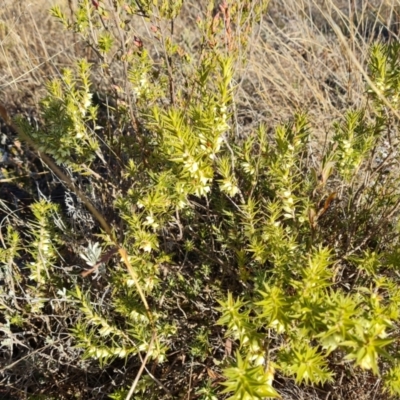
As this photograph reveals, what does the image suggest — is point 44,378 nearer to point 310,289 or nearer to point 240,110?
point 310,289

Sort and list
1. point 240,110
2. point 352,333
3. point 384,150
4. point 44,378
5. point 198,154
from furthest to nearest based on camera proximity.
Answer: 1. point 240,110
2. point 384,150
3. point 44,378
4. point 198,154
5. point 352,333

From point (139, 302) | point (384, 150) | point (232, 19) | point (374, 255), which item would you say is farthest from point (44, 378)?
point (384, 150)

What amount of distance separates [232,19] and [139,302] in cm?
98

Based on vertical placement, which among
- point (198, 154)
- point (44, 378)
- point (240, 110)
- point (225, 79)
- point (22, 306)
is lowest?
point (44, 378)

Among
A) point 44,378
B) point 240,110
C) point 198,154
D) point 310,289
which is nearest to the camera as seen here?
point 310,289

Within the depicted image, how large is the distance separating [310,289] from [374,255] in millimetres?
347

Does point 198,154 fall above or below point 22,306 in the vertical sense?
above

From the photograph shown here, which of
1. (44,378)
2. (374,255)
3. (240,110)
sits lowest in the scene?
(44,378)

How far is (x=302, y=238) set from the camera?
1.49 meters

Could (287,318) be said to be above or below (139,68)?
below

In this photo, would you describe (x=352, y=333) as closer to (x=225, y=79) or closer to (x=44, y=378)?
(x=225, y=79)

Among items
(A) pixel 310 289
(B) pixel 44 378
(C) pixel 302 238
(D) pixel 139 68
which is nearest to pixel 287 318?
(A) pixel 310 289

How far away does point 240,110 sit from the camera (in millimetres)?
2676

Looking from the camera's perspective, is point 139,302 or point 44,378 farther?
point 44,378
